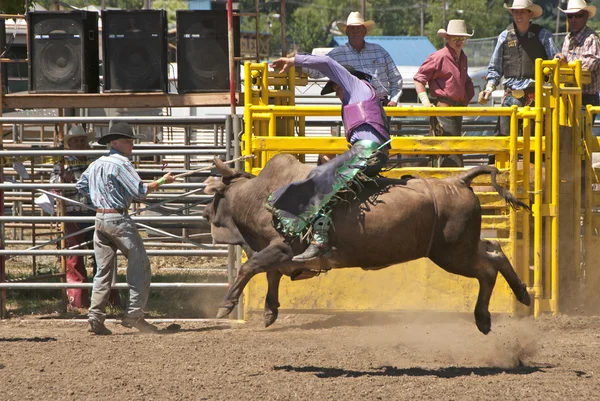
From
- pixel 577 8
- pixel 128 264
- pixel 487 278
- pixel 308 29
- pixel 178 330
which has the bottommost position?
pixel 178 330

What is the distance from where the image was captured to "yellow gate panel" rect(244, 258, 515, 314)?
862 centimetres

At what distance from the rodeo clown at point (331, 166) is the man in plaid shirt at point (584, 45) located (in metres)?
3.30

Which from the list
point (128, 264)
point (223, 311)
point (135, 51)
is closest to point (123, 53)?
point (135, 51)

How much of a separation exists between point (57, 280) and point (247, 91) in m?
3.89

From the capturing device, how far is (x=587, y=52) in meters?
9.36

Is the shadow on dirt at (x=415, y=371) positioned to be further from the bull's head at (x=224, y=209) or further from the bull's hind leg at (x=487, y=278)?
the bull's head at (x=224, y=209)

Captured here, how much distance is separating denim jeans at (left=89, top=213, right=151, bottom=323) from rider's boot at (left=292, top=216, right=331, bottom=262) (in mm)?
2094

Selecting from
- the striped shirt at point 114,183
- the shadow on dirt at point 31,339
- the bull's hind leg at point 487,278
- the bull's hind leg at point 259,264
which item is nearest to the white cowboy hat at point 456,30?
the bull's hind leg at point 487,278

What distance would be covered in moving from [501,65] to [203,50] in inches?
127

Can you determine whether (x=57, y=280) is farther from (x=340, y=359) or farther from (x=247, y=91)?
(x=340, y=359)

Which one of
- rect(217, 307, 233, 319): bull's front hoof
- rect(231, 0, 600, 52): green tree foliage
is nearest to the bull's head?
rect(217, 307, 233, 319): bull's front hoof

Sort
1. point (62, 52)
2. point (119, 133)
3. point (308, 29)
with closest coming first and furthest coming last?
point (119, 133)
point (62, 52)
point (308, 29)

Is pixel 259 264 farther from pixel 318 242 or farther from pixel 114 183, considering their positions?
pixel 114 183

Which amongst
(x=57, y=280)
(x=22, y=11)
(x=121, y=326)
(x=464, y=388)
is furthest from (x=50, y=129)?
(x=464, y=388)
